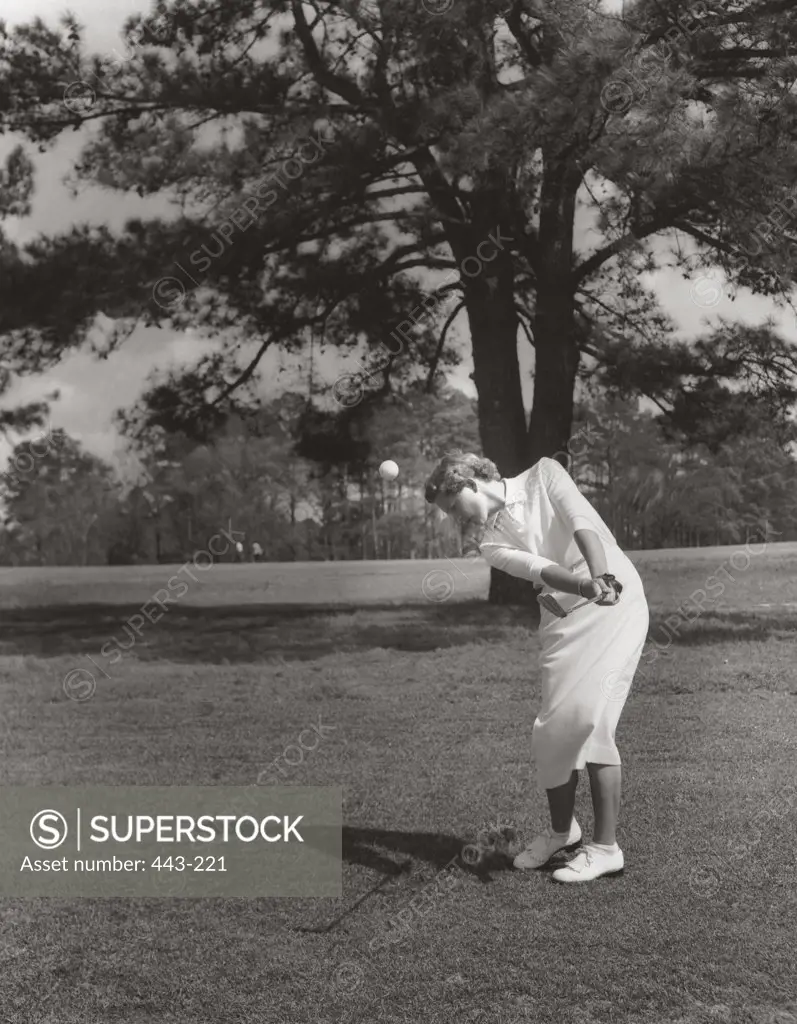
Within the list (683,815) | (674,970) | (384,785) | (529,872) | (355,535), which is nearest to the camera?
(674,970)

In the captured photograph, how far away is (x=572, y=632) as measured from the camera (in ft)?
8.80

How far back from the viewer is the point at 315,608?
9805 millimetres

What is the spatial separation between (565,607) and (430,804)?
1.54 meters

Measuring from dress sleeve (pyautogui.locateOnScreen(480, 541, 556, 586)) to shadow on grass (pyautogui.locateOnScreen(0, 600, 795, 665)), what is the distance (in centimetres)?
455

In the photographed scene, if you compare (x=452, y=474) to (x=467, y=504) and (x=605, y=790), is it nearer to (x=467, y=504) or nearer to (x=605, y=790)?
(x=467, y=504)

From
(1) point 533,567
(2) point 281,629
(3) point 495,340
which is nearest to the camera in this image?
(1) point 533,567

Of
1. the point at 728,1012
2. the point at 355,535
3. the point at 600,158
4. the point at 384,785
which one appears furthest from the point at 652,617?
the point at 728,1012

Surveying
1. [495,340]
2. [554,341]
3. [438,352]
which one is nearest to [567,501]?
[554,341]

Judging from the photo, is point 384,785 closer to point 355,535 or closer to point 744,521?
point 744,521

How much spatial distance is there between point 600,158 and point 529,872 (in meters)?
3.92

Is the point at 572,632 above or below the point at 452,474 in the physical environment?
below

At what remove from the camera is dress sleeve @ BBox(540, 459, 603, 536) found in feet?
8.47

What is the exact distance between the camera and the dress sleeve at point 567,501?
258 cm

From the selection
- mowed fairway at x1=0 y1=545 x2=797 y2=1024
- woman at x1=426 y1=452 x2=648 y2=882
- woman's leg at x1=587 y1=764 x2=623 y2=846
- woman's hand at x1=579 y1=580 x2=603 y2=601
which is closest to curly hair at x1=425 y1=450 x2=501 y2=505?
woman at x1=426 y1=452 x2=648 y2=882
